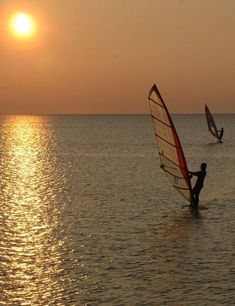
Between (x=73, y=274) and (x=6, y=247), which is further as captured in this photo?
(x=6, y=247)

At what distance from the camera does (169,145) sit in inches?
1178

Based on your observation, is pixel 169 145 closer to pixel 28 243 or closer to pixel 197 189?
pixel 197 189

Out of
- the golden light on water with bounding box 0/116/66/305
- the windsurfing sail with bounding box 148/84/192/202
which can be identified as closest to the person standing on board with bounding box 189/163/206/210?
the windsurfing sail with bounding box 148/84/192/202

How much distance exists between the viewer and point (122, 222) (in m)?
28.7

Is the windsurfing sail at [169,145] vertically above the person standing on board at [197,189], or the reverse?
the windsurfing sail at [169,145]

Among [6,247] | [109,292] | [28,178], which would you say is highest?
[28,178]

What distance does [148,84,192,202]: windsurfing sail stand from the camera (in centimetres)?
2872

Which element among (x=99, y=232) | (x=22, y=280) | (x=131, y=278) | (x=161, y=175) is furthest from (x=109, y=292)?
(x=161, y=175)

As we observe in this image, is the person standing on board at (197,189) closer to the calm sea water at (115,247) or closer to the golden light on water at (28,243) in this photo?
the calm sea water at (115,247)

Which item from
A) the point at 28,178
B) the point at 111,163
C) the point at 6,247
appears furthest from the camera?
the point at 111,163

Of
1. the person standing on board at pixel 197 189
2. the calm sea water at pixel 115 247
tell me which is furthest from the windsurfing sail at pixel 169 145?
the calm sea water at pixel 115 247

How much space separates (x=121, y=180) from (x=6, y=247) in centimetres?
2834

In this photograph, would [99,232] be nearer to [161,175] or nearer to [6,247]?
[6,247]

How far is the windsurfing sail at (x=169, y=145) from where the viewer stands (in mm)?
28719
